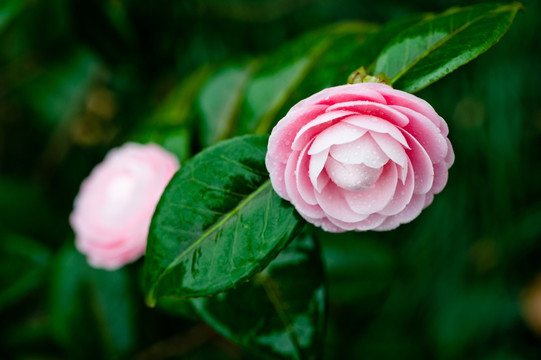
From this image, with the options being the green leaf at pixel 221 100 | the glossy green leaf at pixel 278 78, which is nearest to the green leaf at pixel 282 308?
the glossy green leaf at pixel 278 78

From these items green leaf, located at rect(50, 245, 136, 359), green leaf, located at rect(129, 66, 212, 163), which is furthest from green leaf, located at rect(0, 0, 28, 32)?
green leaf, located at rect(50, 245, 136, 359)

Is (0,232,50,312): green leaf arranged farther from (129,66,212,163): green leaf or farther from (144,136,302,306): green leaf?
(144,136,302,306): green leaf

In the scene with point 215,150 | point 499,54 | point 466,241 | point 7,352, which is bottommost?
point 466,241

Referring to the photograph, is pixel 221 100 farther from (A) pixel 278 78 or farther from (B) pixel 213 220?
(B) pixel 213 220

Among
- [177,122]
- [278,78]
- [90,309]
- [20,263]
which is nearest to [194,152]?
[177,122]

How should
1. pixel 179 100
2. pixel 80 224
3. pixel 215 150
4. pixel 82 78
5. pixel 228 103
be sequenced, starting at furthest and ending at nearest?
pixel 82 78
pixel 179 100
pixel 228 103
pixel 80 224
pixel 215 150

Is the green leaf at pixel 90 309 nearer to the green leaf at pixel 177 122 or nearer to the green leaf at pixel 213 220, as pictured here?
the green leaf at pixel 177 122

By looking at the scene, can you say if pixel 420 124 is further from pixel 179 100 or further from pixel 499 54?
pixel 499 54

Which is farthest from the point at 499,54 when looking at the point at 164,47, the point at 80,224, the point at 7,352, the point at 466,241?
the point at 7,352
